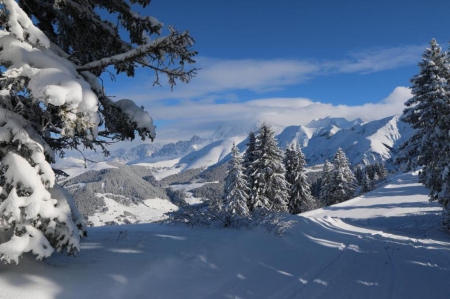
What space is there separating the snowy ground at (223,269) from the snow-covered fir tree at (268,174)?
17210mm

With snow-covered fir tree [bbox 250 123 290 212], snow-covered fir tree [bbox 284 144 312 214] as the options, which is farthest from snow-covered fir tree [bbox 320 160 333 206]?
snow-covered fir tree [bbox 250 123 290 212]

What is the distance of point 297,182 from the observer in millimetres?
37250

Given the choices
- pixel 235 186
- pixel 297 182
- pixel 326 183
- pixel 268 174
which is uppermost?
pixel 268 174

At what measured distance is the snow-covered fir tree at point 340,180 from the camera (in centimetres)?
4665

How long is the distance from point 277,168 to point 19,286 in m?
26.1

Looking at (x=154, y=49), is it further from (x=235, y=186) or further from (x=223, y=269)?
(x=235, y=186)

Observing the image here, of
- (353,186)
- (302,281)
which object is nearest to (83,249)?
(302,281)

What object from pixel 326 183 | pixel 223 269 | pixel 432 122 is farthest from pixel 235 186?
pixel 326 183

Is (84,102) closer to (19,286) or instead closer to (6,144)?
(6,144)

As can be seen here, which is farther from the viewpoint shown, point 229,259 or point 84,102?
point 229,259

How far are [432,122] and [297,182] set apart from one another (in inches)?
821

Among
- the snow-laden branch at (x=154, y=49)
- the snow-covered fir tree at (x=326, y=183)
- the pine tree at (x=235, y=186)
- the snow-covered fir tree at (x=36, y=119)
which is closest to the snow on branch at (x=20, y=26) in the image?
the snow-covered fir tree at (x=36, y=119)

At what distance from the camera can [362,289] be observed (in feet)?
21.6

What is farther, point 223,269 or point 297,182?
point 297,182
